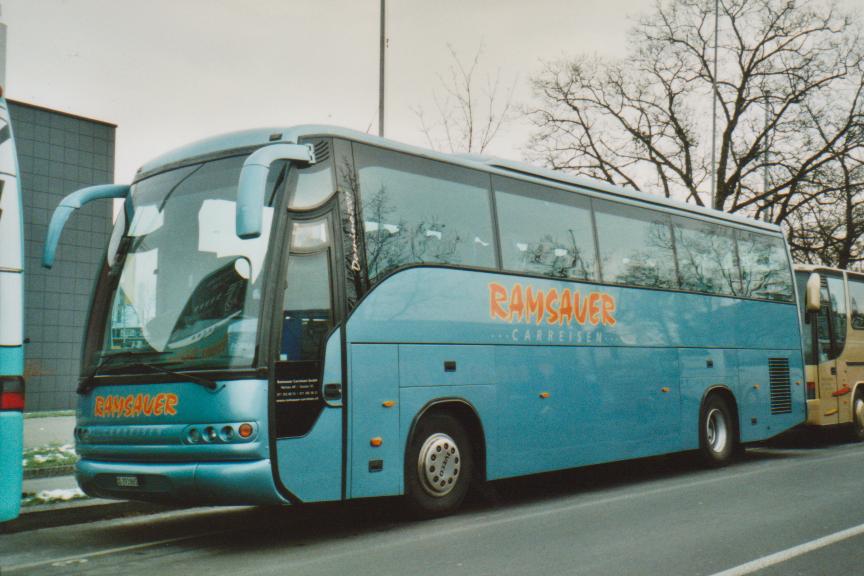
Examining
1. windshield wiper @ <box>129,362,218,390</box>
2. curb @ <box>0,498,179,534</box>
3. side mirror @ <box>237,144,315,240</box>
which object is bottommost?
curb @ <box>0,498,179,534</box>

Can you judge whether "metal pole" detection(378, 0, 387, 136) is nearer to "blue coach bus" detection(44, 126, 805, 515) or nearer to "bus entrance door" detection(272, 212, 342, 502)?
"blue coach bus" detection(44, 126, 805, 515)

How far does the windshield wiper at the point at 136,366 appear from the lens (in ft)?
23.8

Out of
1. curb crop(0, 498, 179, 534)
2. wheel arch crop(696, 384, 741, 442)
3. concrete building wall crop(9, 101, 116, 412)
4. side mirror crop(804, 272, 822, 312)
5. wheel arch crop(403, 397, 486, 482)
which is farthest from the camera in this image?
concrete building wall crop(9, 101, 116, 412)

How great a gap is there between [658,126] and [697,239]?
20.5m

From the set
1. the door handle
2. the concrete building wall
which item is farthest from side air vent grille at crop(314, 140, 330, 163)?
the concrete building wall

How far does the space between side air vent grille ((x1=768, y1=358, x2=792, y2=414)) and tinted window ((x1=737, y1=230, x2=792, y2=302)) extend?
106 centimetres

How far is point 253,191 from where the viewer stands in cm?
680

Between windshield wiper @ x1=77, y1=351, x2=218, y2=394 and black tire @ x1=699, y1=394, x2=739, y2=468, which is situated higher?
windshield wiper @ x1=77, y1=351, x2=218, y2=394

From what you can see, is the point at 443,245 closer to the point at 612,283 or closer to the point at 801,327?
the point at 612,283

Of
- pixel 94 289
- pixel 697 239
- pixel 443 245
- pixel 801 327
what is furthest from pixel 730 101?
pixel 94 289

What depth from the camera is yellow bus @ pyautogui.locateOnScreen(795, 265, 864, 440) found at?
16.3 m

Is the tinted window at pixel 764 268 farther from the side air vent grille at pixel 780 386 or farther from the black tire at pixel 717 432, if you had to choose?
the black tire at pixel 717 432

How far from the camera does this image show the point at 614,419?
11164mm

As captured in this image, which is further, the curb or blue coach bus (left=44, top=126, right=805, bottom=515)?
the curb
